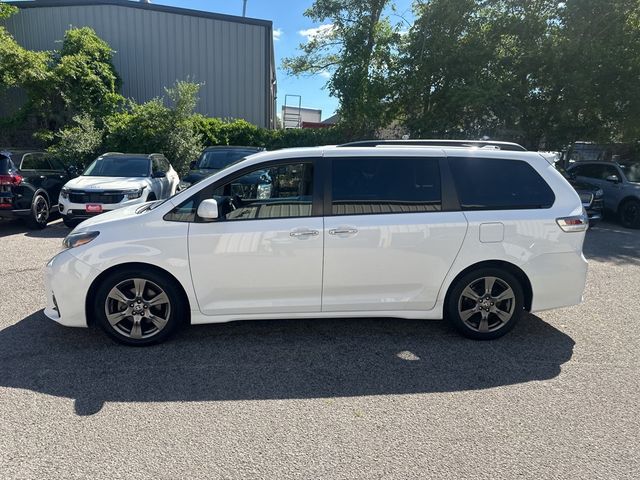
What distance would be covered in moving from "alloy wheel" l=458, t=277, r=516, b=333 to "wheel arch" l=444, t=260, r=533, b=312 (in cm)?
12

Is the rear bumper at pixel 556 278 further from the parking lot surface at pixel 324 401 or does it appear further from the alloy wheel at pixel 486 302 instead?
the parking lot surface at pixel 324 401

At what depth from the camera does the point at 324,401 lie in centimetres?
293

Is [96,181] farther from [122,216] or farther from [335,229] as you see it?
[335,229]

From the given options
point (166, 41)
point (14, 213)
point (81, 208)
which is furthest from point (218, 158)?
point (166, 41)

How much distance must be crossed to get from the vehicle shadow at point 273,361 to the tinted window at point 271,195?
1.19 metres

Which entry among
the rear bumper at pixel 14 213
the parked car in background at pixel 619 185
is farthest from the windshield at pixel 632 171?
the rear bumper at pixel 14 213

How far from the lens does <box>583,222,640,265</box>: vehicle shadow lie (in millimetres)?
7273

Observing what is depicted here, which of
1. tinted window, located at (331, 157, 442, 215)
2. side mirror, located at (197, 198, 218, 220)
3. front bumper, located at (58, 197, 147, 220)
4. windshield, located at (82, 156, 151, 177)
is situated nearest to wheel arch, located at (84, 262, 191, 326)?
side mirror, located at (197, 198, 218, 220)

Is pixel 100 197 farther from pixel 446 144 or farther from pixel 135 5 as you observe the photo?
pixel 135 5

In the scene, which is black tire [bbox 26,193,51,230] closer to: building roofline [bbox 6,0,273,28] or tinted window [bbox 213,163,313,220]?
tinted window [bbox 213,163,313,220]

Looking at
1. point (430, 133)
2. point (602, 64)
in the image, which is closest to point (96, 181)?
point (430, 133)

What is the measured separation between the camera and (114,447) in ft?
8.05

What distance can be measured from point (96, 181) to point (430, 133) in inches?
420

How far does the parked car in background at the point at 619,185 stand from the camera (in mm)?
10281
